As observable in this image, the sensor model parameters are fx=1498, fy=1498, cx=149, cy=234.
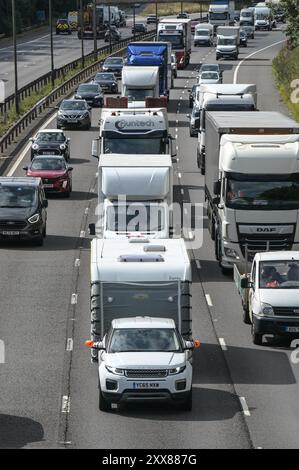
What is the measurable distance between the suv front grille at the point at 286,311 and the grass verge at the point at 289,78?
44113mm

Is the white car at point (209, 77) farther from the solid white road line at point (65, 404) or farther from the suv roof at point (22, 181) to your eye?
the solid white road line at point (65, 404)

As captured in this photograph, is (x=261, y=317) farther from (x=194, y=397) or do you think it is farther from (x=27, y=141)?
(x=27, y=141)

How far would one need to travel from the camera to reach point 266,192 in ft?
128

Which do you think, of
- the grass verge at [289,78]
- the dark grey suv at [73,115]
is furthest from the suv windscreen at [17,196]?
the grass verge at [289,78]

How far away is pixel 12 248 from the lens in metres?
44.8

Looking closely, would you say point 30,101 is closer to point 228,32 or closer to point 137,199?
point 228,32

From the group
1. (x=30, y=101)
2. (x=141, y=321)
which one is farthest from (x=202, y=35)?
(x=141, y=321)

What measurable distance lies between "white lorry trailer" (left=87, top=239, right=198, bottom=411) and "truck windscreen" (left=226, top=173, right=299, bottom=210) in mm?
8113

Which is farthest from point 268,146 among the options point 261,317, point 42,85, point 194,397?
point 42,85

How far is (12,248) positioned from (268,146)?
30.5ft

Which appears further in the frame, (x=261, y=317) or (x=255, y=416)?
(x=261, y=317)

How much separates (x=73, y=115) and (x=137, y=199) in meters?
36.1

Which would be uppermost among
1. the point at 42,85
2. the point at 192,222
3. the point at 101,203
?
the point at 101,203

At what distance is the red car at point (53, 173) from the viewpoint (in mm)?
53969
